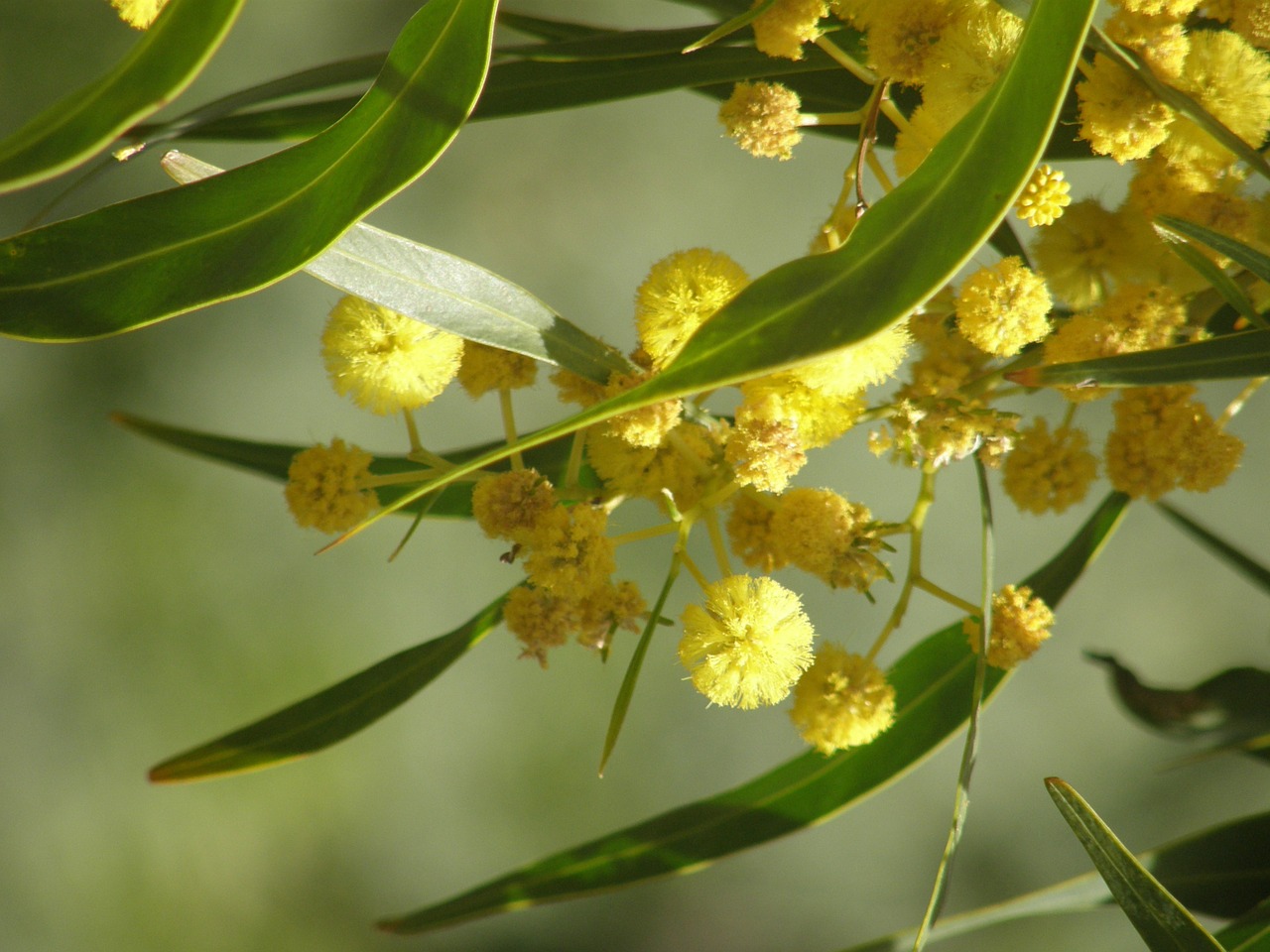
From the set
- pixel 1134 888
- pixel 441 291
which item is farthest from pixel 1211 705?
pixel 441 291

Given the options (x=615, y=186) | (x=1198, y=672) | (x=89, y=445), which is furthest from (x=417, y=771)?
(x=1198, y=672)

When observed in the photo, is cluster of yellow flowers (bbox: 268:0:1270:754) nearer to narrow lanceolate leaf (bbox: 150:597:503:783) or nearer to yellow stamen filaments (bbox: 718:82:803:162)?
yellow stamen filaments (bbox: 718:82:803:162)

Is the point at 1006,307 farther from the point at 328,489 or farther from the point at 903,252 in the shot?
the point at 328,489

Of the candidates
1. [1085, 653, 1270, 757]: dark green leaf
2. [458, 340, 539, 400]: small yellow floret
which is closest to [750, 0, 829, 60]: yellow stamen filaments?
[458, 340, 539, 400]: small yellow floret

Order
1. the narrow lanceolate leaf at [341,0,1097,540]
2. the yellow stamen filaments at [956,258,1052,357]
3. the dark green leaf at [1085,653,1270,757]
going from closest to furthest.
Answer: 1. the narrow lanceolate leaf at [341,0,1097,540]
2. the yellow stamen filaments at [956,258,1052,357]
3. the dark green leaf at [1085,653,1270,757]

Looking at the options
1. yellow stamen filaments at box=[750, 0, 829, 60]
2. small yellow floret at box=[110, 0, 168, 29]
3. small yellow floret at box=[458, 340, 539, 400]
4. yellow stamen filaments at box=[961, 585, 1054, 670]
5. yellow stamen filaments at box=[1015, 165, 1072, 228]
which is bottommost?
yellow stamen filaments at box=[961, 585, 1054, 670]
